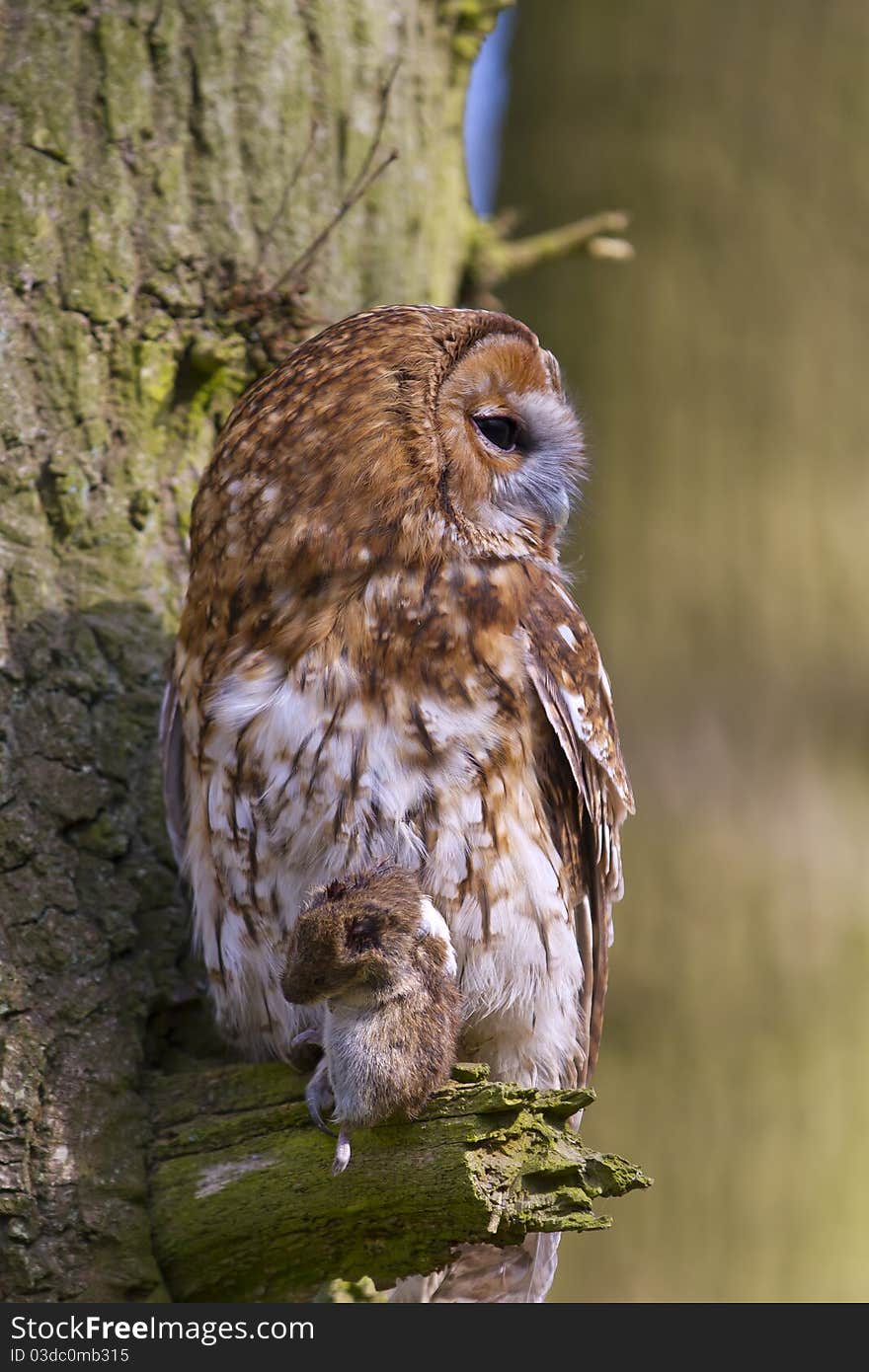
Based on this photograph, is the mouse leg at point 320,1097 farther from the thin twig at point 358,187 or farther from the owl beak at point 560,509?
the thin twig at point 358,187

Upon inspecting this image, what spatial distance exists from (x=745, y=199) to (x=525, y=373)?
2.27 m

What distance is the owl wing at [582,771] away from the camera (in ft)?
8.05

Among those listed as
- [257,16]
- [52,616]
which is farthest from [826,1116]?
[257,16]

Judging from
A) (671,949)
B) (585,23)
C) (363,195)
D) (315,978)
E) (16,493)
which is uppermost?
(585,23)

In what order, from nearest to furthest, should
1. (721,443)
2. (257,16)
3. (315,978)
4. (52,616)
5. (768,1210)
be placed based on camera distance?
1. (315,978)
2. (52,616)
3. (257,16)
4. (768,1210)
5. (721,443)

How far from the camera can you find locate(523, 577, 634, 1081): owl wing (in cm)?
246

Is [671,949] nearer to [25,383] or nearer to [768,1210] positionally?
[768,1210]

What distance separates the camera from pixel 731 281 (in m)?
4.41

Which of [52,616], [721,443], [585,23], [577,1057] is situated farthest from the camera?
[585,23]

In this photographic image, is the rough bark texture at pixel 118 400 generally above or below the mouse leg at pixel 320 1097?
above

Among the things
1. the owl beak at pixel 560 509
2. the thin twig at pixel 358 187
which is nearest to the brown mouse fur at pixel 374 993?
the owl beak at pixel 560 509

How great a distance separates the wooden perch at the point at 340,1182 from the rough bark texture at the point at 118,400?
0.09 m

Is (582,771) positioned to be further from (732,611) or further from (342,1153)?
(732,611)

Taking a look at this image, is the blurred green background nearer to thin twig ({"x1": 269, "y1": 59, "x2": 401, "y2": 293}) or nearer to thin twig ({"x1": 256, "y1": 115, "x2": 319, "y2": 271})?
thin twig ({"x1": 269, "y1": 59, "x2": 401, "y2": 293})
